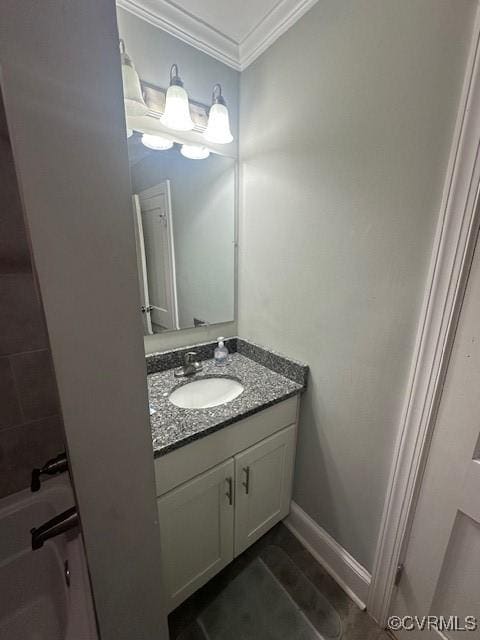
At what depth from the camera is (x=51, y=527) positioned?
0.67m

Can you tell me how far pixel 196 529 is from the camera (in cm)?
95

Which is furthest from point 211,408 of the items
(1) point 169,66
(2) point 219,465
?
(1) point 169,66

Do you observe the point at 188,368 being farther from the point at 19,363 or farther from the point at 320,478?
the point at 320,478

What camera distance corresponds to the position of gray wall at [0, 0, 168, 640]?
30cm

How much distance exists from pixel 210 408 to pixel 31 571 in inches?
38.6

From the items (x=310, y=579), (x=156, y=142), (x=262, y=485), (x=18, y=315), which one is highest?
(x=156, y=142)

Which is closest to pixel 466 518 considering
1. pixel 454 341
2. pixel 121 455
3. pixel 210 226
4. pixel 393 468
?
pixel 393 468

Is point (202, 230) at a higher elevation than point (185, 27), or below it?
below

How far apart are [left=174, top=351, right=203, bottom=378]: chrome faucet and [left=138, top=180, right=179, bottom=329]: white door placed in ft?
0.58

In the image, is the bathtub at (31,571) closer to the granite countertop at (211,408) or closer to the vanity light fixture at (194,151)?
the granite countertop at (211,408)

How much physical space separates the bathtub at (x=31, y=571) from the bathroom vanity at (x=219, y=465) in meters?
0.43

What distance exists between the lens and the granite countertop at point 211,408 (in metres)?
0.84

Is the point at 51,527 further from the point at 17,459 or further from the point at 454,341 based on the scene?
the point at 454,341

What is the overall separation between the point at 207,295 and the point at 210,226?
37cm
